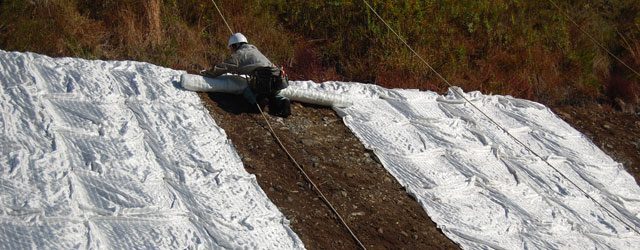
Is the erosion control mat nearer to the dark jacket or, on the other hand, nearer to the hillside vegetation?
the dark jacket

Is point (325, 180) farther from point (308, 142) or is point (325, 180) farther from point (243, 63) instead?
point (243, 63)

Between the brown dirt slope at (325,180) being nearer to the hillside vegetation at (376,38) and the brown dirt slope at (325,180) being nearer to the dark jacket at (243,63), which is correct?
the dark jacket at (243,63)

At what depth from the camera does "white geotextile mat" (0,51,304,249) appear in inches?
141

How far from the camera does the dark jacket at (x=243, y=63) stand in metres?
5.25

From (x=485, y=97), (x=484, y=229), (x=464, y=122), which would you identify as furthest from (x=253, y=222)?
(x=485, y=97)

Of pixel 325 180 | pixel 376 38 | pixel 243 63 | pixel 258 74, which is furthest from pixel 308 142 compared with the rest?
pixel 376 38

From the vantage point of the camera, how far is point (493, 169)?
5.57 meters

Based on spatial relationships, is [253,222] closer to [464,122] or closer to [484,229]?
[484,229]

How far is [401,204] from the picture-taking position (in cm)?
477

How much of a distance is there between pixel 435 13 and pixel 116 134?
15.9ft

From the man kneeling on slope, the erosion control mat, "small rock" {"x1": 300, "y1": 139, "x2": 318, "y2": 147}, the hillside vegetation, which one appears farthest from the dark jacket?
the hillside vegetation

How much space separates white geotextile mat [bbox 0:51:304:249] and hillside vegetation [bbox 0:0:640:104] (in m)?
1.30

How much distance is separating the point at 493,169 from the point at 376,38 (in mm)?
2417

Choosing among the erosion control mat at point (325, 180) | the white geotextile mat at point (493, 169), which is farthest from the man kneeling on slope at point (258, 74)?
the white geotextile mat at point (493, 169)
